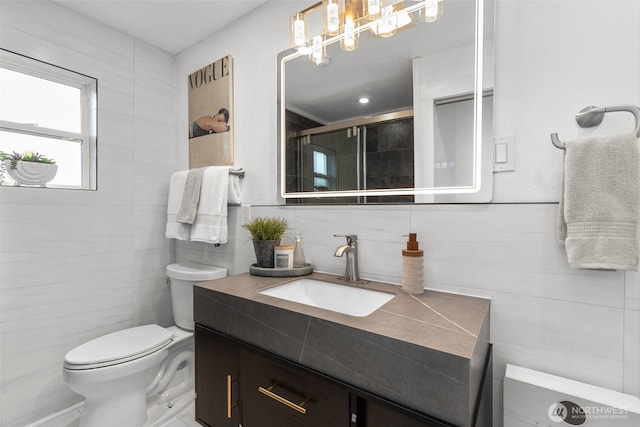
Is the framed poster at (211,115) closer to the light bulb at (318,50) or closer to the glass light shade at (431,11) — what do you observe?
the light bulb at (318,50)

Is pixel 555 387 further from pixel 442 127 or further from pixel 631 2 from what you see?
pixel 631 2

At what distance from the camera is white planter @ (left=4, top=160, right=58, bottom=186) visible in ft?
4.89

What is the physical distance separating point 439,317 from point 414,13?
1.12 metres

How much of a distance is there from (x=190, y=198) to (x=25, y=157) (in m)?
0.82

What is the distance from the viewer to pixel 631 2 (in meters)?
0.81

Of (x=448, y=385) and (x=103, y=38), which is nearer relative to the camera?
(x=448, y=385)

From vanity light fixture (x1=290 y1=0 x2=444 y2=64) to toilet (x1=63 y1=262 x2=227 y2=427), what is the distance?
1.32 metres

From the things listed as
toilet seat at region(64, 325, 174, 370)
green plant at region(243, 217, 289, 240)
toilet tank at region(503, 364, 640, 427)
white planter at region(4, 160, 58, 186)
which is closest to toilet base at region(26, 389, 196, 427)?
toilet seat at region(64, 325, 174, 370)

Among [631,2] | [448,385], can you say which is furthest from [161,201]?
[631,2]

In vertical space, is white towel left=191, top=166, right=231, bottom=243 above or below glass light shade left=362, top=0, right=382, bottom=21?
below

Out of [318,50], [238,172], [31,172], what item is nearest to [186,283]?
[238,172]

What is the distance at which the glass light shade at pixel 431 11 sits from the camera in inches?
43.1

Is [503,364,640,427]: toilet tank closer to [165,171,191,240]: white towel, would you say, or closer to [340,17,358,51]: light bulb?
[340,17,358,51]: light bulb

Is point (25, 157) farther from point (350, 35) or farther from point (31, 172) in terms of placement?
point (350, 35)
